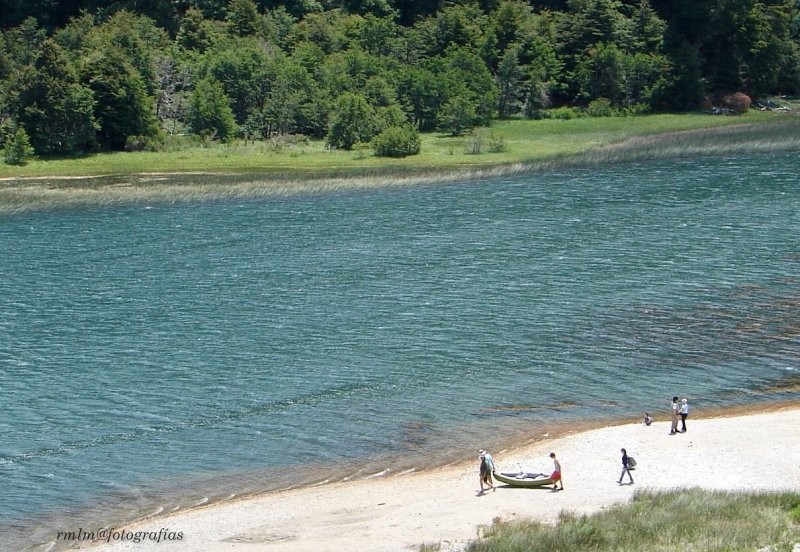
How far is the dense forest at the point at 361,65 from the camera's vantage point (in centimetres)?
10869

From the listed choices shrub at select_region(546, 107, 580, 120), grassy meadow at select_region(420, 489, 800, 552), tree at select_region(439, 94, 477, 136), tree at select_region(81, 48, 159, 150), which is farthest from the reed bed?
shrub at select_region(546, 107, 580, 120)

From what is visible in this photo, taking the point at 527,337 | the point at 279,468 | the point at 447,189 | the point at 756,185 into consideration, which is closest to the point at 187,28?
the point at 447,189

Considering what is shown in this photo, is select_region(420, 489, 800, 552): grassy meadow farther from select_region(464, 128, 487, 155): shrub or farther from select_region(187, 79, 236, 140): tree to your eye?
select_region(187, 79, 236, 140): tree

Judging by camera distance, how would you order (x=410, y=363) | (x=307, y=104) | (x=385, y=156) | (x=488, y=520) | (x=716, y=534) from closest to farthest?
(x=716, y=534), (x=488, y=520), (x=410, y=363), (x=385, y=156), (x=307, y=104)

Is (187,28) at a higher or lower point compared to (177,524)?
higher

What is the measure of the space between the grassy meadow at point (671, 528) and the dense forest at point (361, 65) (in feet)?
248

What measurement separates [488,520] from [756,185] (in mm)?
58770

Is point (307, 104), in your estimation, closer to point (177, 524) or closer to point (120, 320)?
point (120, 320)

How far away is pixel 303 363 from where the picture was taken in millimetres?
49906

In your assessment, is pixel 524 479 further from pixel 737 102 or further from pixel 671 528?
pixel 737 102

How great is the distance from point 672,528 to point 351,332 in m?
25.7

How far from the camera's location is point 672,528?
99.7ft

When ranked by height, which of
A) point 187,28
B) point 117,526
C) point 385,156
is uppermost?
point 187,28
